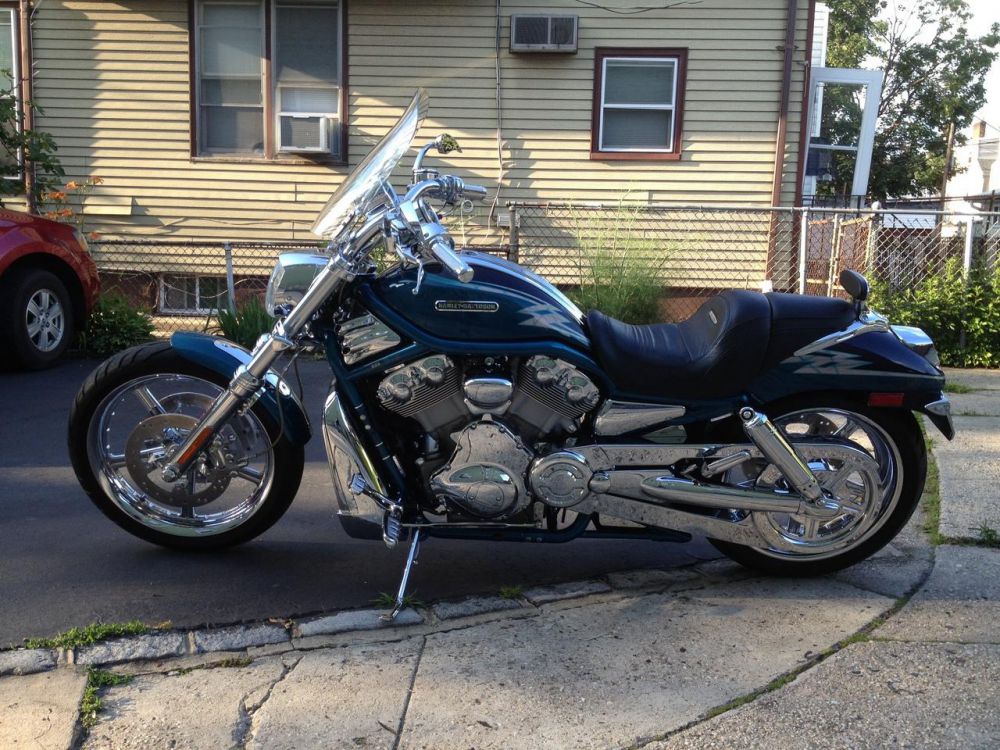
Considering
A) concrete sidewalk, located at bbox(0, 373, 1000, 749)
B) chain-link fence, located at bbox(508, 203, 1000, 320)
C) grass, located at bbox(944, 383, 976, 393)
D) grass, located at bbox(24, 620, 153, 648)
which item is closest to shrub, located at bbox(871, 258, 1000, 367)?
chain-link fence, located at bbox(508, 203, 1000, 320)

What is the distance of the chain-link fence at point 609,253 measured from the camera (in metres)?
9.80

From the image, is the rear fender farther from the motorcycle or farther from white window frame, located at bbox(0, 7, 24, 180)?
white window frame, located at bbox(0, 7, 24, 180)

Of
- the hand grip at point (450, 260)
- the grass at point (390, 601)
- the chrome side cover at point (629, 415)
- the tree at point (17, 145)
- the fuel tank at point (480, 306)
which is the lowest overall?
the grass at point (390, 601)

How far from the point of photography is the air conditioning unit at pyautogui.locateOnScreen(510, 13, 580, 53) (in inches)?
419

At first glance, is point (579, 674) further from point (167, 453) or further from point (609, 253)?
point (609, 253)

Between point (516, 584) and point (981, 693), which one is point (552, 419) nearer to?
point (516, 584)

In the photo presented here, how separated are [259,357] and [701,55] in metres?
8.74

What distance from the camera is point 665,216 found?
34.9 feet

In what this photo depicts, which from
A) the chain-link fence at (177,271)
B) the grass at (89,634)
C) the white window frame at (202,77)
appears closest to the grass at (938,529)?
the grass at (89,634)

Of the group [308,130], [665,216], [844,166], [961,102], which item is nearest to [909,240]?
[665,216]

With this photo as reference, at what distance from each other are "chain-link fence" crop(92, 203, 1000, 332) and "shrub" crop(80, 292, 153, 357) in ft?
3.39

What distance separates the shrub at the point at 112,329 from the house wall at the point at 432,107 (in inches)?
113

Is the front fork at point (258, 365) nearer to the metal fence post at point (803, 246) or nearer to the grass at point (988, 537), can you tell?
the grass at point (988, 537)

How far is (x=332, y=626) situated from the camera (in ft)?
10.8
